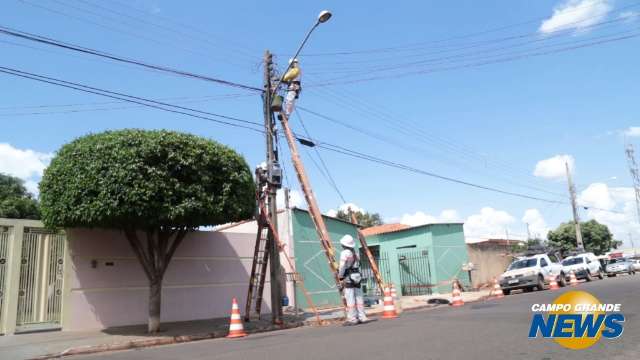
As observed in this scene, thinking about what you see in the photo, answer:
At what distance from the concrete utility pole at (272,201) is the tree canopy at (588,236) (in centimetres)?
4480

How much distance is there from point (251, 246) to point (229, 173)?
566 centimetres

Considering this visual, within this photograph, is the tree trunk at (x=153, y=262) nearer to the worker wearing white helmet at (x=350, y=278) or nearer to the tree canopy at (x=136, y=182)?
the tree canopy at (x=136, y=182)

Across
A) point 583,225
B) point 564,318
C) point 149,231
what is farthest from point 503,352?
point 583,225

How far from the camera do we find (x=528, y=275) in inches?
838

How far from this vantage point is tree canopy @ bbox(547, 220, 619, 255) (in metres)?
53.3

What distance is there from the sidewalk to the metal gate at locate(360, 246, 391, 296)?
8.69 metres

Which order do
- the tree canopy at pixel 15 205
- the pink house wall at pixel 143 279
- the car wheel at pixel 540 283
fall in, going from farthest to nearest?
the tree canopy at pixel 15 205 < the car wheel at pixel 540 283 < the pink house wall at pixel 143 279

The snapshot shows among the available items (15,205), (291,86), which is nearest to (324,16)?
(291,86)

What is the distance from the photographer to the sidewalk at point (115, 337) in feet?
32.4

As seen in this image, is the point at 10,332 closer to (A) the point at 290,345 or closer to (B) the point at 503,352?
(A) the point at 290,345

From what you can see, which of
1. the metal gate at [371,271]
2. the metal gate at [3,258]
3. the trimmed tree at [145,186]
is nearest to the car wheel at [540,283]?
the metal gate at [371,271]

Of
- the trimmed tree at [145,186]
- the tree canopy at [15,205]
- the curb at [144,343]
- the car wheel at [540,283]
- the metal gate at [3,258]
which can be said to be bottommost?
the curb at [144,343]

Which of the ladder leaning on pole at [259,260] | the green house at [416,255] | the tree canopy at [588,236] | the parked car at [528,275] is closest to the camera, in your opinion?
the ladder leaning on pole at [259,260]

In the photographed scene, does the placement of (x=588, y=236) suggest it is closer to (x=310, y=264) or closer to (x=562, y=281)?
(x=562, y=281)
